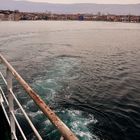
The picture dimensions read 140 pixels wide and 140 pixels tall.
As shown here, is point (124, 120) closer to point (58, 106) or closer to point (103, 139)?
point (103, 139)

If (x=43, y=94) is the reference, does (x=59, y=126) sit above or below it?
above

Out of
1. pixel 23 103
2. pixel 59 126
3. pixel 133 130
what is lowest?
pixel 133 130

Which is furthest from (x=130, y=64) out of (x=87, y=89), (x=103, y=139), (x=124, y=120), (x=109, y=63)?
(x=103, y=139)

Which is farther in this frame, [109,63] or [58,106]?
[109,63]

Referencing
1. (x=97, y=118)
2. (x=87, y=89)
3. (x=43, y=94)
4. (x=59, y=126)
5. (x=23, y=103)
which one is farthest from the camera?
(x=87, y=89)

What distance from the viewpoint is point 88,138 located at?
897 cm

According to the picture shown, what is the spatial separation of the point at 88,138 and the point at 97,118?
1979 millimetres

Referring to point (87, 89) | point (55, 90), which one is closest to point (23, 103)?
point (55, 90)

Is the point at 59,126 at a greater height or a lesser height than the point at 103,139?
greater

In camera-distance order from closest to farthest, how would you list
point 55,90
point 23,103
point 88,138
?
point 88,138 → point 23,103 → point 55,90

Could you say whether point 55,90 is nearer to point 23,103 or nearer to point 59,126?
point 23,103

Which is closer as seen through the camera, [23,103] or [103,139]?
[103,139]

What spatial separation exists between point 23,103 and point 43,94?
1.69 meters

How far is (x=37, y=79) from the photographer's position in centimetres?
1605
